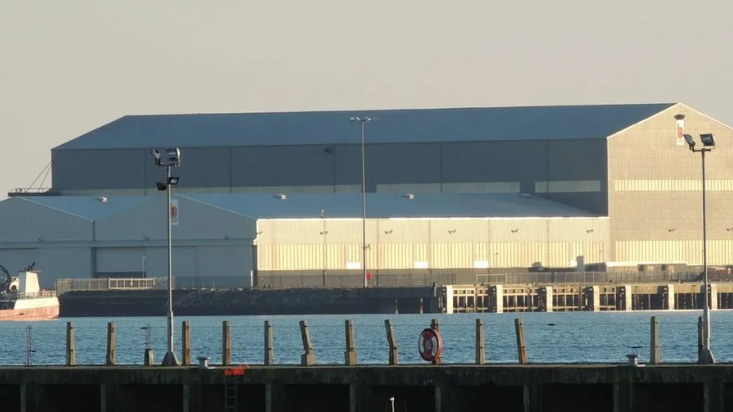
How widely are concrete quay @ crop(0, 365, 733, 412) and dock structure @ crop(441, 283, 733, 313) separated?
8389 centimetres

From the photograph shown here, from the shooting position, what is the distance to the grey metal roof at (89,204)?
13288 centimetres

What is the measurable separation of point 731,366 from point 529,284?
9112 cm

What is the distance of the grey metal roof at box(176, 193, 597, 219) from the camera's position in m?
132

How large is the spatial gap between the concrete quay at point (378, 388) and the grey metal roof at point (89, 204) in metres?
85.6

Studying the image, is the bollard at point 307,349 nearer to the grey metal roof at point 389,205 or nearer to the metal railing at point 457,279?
the grey metal roof at point 389,205

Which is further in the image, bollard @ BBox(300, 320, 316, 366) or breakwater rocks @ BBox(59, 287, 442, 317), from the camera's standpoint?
breakwater rocks @ BBox(59, 287, 442, 317)

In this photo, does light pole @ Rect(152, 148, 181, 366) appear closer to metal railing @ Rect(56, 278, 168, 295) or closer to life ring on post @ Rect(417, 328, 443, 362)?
life ring on post @ Rect(417, 328, 443, 362)

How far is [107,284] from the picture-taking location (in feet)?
425

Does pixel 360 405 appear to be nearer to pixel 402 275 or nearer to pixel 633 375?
pixel 633 375

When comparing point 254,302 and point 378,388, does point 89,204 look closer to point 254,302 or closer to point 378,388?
point 254,302

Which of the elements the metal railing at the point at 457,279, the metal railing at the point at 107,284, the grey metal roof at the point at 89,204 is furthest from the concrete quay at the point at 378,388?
the grey metal roof at the point at 89,204

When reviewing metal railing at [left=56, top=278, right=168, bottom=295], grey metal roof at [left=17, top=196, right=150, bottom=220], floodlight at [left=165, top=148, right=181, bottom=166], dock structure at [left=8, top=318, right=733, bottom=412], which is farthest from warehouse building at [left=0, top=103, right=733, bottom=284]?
dock structure at [left=8, top=318, right=733, bottom=412]

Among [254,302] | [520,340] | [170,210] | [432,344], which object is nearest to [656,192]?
[254,302]

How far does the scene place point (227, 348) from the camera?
156 ft
